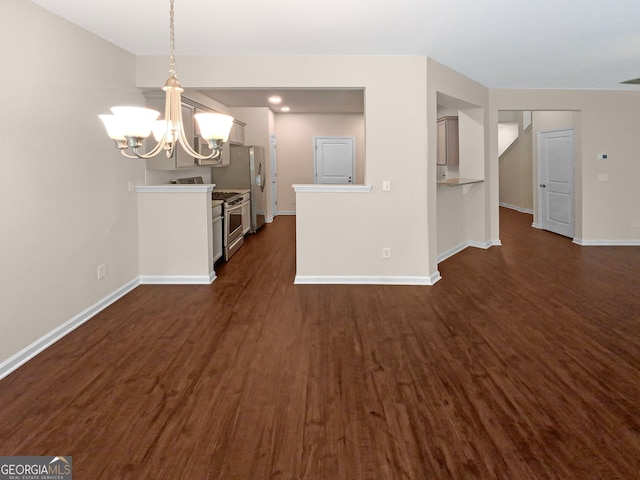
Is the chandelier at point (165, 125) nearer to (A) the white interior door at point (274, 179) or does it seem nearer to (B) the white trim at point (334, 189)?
(B) the white trim at point (334, 189)

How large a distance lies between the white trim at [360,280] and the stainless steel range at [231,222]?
166cm

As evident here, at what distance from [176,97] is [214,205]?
3396 millimetres

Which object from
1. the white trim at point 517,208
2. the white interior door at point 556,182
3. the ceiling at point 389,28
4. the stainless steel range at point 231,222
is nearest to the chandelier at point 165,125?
the ceiling at point 389,28

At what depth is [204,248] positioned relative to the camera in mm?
5031

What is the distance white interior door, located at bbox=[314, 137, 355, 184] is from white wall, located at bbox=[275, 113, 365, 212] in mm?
136

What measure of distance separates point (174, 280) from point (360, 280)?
201 cm

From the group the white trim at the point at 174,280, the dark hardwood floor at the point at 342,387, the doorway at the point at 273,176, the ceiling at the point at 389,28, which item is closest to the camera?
the dark hardwood floor at the point at 342,387

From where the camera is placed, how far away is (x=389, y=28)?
3846 millimetres

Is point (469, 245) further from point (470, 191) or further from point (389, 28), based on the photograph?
point (389, 28)

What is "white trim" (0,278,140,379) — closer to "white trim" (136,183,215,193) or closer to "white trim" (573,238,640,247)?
"white trim" (136,183,215,193)

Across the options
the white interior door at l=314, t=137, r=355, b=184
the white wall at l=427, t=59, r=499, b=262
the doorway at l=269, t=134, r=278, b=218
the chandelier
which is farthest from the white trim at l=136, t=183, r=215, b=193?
the white interior door at l=314, t=137, r=355, b=184

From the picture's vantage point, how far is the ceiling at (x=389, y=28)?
10.9 feet

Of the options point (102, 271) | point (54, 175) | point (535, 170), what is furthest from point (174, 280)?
point (535, 170)

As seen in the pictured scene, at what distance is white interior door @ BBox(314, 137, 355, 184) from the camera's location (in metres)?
11.0
